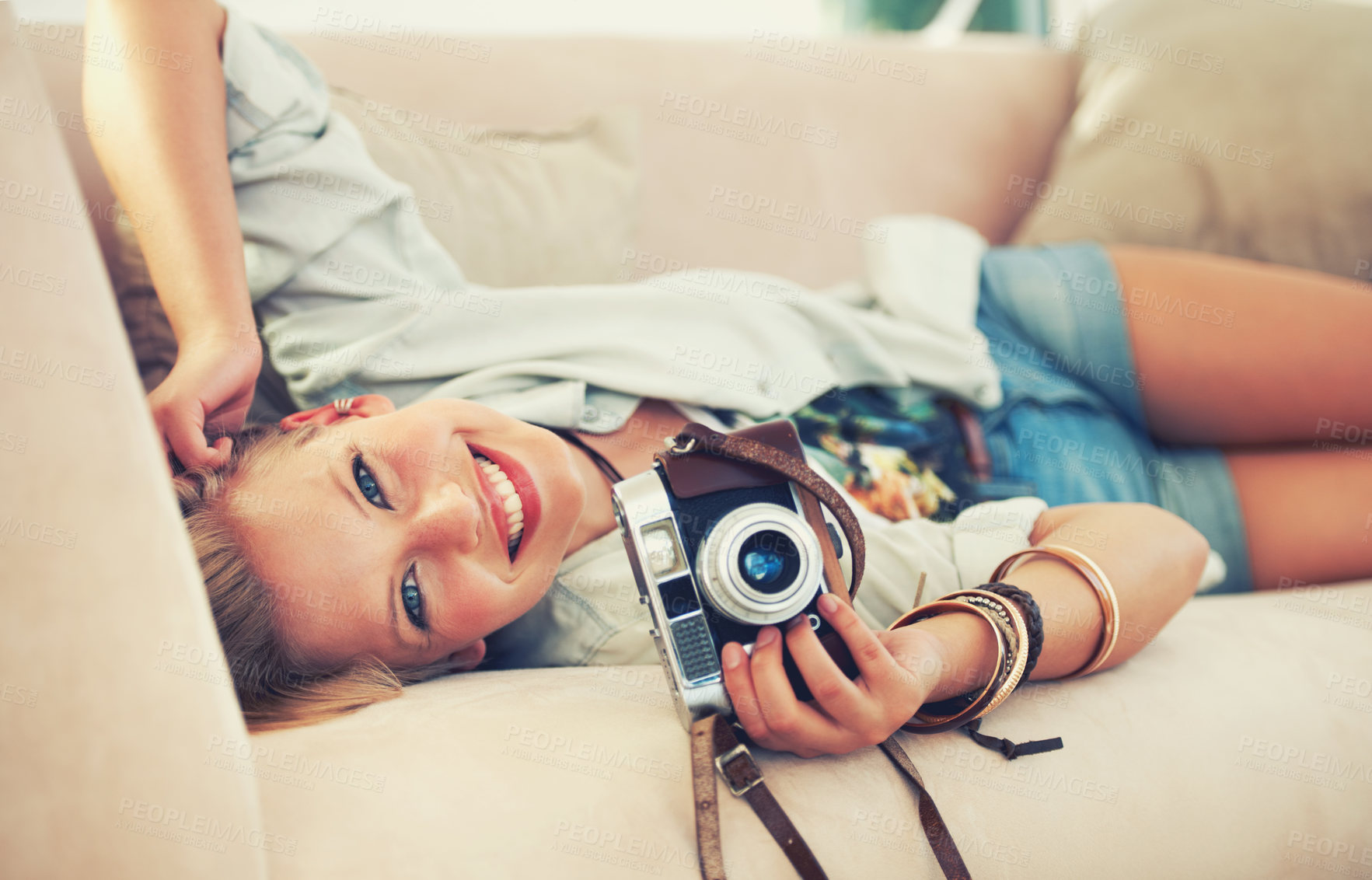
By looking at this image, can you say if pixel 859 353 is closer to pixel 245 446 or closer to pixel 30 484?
pixel 245 446

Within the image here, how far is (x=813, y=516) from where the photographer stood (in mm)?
577

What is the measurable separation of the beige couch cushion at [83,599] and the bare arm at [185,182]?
1.17 ft

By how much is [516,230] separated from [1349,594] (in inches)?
40.4

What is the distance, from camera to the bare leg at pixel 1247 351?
3.24 ft

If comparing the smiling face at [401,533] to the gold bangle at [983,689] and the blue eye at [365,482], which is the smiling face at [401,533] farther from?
the gold bangle at [983,689]

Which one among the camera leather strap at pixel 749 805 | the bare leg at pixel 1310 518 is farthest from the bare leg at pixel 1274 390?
the camera leather strap at pixel 749 805

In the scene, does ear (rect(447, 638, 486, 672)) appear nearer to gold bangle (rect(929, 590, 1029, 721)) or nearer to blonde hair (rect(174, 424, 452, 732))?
blonde hair (rect(174, 424, 452, 732))

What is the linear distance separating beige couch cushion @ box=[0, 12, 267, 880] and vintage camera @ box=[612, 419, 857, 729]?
0.26 metres

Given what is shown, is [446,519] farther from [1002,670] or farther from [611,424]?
[1002,670]

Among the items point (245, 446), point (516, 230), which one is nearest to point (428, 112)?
point (516, 230)

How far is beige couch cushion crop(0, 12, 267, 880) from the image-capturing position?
0.34m

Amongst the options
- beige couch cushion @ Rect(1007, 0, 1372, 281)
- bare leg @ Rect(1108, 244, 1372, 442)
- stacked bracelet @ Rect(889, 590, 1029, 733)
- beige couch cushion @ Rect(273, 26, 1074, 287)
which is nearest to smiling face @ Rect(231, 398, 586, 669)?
stacked bracelet @ Rect(889, 590, 1029, 733)

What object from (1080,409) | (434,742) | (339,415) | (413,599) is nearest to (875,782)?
(434,742)

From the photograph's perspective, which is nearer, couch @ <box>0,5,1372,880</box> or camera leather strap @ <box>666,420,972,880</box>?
couch @ <box>0,5,1372,880</box>
